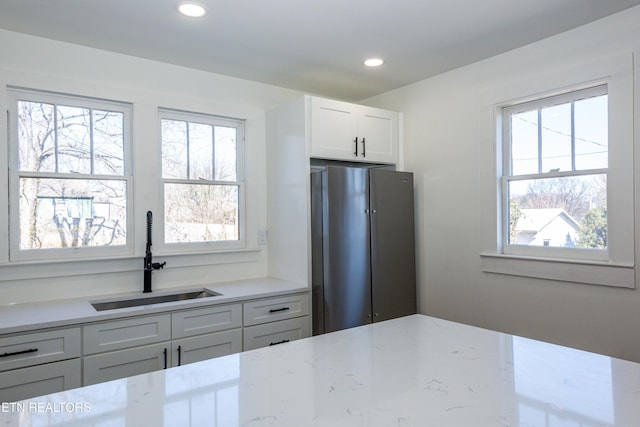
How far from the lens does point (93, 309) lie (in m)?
2.31

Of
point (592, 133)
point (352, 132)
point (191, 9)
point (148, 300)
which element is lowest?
point (148, 300)

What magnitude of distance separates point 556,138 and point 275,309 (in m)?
2.16

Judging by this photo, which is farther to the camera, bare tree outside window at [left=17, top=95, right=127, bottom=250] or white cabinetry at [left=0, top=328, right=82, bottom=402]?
bare tree outside window at [left=17, top=95, right=127, bottom=250]

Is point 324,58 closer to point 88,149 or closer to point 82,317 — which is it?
point 88,149

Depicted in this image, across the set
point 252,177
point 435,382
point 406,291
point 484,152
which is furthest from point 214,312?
point 484,152

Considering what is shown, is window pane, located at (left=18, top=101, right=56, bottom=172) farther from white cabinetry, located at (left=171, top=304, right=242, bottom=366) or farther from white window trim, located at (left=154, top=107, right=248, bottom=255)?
white cabinetry, located at (left=171, top=304, right=242, bottom=366)

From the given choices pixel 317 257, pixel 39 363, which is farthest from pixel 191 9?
pixel 39 363

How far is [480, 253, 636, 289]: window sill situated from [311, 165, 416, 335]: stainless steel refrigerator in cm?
66

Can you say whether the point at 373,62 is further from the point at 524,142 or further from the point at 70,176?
the point at 70,176

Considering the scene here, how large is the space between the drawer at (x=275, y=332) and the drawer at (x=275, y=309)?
0.12 feet

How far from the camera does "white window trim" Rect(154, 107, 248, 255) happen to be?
2.98 meters

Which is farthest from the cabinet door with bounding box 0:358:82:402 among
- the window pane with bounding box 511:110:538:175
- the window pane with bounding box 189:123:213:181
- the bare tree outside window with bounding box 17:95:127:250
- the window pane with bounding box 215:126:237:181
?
the window pane with bounding box 511:110:538:175

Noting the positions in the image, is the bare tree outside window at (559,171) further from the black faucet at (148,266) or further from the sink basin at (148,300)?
the black faucet at (148,266)

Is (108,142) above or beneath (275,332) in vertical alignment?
above
